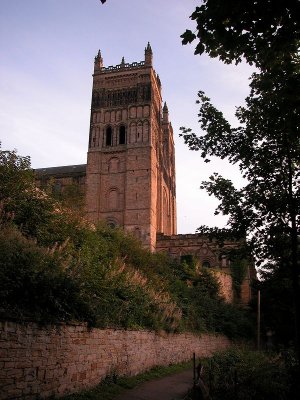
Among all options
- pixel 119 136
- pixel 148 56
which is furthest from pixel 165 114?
pixel 119 136

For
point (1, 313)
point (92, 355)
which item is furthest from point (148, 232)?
point (1, 313)

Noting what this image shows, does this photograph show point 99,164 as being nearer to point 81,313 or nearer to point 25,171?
point 25,171

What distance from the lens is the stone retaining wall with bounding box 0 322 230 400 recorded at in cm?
749

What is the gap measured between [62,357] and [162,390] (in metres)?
4.08

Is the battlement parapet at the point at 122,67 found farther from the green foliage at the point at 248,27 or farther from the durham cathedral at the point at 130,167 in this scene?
the green foliage at the point at 248,27

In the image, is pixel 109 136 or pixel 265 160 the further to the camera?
pixel 109 136

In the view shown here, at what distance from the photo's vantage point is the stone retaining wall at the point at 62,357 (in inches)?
295

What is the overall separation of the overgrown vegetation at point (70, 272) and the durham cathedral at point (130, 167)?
22.2m

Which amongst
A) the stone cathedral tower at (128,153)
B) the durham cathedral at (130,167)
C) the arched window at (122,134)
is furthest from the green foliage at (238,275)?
the arched window at (122,134)

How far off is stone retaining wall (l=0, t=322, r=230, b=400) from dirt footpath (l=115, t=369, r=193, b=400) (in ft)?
2.81

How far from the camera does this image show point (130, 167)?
50.6m

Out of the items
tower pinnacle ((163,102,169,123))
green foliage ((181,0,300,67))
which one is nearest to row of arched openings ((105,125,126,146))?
tower pinnacle ((163,102,169,123))

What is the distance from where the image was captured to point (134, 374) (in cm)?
1357

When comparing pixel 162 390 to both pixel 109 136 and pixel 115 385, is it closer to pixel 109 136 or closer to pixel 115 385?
pixel 115 385
